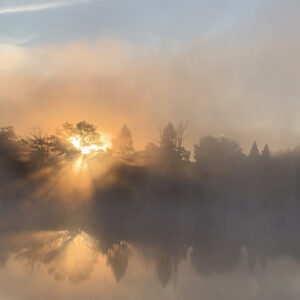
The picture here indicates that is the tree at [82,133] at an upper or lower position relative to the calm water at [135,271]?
upper

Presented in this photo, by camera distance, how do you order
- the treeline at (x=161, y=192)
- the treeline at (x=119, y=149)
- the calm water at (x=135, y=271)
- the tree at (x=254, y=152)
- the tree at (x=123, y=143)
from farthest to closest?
the tree at (x=123, y=143) < the tree at (x=254, y=152) < the treeline at (x=119, y=149) < the treeline at (x=161, y=192) < the calm water at (x=135, y=271)

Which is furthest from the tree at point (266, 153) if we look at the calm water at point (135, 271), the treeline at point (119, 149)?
the calm water at point (135, 271)

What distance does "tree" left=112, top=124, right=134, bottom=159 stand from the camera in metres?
75.1

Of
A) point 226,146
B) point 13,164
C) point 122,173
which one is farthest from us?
point 226,146

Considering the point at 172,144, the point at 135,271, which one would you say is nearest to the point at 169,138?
the point at 172,144

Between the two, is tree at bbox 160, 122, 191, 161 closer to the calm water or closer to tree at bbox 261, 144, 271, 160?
tree at bbox 261, 144, 271, 160

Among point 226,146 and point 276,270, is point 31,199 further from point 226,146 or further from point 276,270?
point 226,146

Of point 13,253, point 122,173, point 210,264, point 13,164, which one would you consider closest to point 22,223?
point 13,253

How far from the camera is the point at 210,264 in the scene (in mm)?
14547

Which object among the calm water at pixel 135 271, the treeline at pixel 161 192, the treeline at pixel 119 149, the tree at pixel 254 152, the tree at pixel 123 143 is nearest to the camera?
the calm water at pixel 135 271

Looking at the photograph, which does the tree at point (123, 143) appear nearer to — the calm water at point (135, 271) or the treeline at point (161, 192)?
the treeline at point (161, 192)

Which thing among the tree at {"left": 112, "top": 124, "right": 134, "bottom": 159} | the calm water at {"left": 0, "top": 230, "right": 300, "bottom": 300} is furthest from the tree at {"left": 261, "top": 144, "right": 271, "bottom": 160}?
the calm water at {"left": 0, "top": 230, "right": 300, "bottom": 300}

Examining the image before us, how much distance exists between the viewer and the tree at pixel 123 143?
75.1 metres

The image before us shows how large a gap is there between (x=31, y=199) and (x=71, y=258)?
26.4 m
